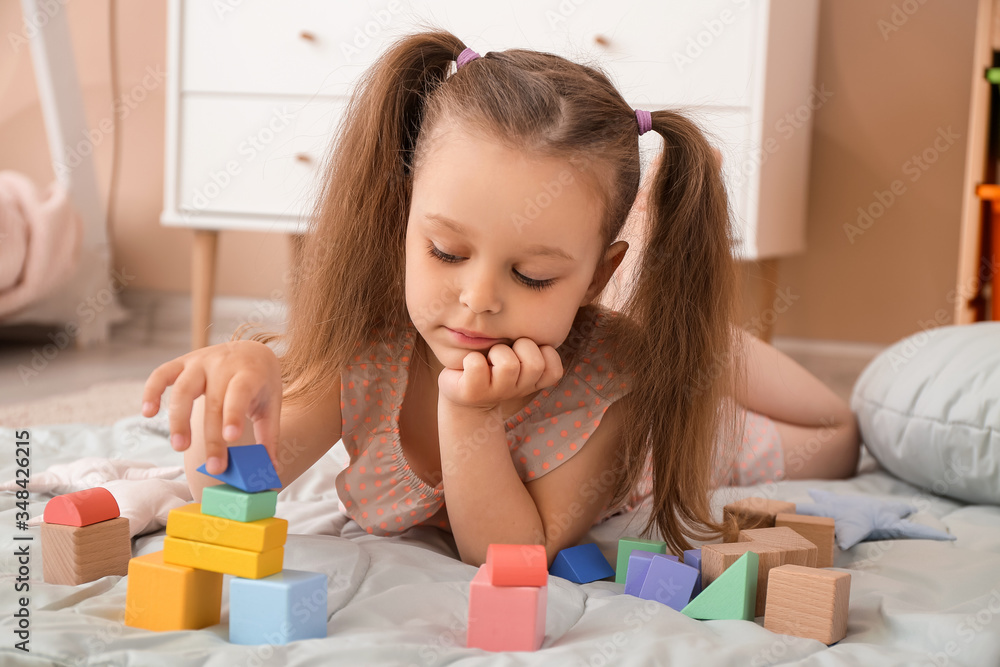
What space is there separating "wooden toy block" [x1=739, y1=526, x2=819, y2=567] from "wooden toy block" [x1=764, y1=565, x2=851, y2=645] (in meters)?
0.06

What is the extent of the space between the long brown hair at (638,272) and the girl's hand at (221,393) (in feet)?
0.61

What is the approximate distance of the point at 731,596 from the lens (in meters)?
0.68

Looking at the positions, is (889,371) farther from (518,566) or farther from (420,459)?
(518,566)

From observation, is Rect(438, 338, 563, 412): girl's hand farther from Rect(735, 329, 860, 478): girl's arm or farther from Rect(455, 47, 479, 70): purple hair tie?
Rect(735, 329, 860, 478): girl's arm

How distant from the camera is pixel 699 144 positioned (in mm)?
822

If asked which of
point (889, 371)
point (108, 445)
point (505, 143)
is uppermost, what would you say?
point (505, 143)

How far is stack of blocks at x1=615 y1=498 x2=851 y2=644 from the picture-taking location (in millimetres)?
653

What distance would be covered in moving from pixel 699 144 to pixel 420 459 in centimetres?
41

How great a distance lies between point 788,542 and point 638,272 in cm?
28

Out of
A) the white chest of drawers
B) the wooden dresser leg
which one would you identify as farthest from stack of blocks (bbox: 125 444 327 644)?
the wooden dresser leg

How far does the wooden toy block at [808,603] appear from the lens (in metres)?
0.64

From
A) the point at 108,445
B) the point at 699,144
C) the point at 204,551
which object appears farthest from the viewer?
the point at 108,445

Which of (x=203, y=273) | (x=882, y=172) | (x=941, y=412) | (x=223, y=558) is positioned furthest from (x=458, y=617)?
(x=882, y=172)

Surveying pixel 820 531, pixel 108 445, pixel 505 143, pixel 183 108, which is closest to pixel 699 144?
pixel 505 143
